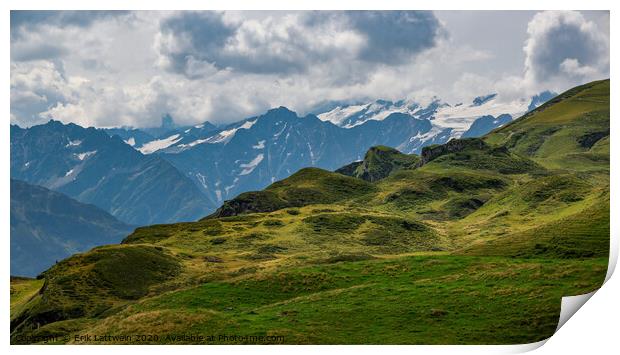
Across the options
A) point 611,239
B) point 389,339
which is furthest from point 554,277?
point 389,339

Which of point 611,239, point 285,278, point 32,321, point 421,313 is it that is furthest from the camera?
point 32,321

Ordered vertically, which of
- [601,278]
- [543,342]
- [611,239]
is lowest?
[543,342]

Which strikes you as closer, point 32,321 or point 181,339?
point 181,339

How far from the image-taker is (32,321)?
13200 cm

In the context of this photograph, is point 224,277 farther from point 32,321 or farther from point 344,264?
point 32,321

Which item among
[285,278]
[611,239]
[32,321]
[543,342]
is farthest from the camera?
[32,321]

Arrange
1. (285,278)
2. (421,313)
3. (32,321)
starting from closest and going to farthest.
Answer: (421,313), (285,278), (32,321)

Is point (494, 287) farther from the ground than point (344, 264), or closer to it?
closer to it

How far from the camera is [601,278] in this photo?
314 feet
